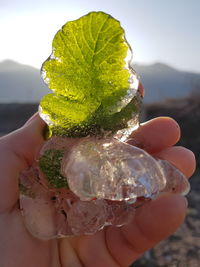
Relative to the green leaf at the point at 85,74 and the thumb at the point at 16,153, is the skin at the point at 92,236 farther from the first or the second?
the green leaf at the point at 85,74

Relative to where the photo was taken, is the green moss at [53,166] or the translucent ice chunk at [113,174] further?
the green moss at [53,166]

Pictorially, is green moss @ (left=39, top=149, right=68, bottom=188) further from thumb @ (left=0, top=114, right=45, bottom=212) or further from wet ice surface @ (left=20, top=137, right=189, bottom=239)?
thumb @ (left=0, top=114, right=45, bottom=212)

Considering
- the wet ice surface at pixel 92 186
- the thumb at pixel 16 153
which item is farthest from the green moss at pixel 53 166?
the thumb at pixel 16 153

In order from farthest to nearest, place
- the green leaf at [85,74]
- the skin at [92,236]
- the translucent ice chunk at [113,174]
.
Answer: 1. the skin at [92,236]
2. the green leaf at [85,74]
3. the translucent ice chunk at [113,174]

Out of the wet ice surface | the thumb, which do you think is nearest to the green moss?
the wet ice surface

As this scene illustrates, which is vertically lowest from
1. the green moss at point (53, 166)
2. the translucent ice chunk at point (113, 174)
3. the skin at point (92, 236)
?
the skin at point (92, 236)

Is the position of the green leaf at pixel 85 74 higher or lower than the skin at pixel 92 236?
higher

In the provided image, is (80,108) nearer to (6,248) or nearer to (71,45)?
(71,45)
